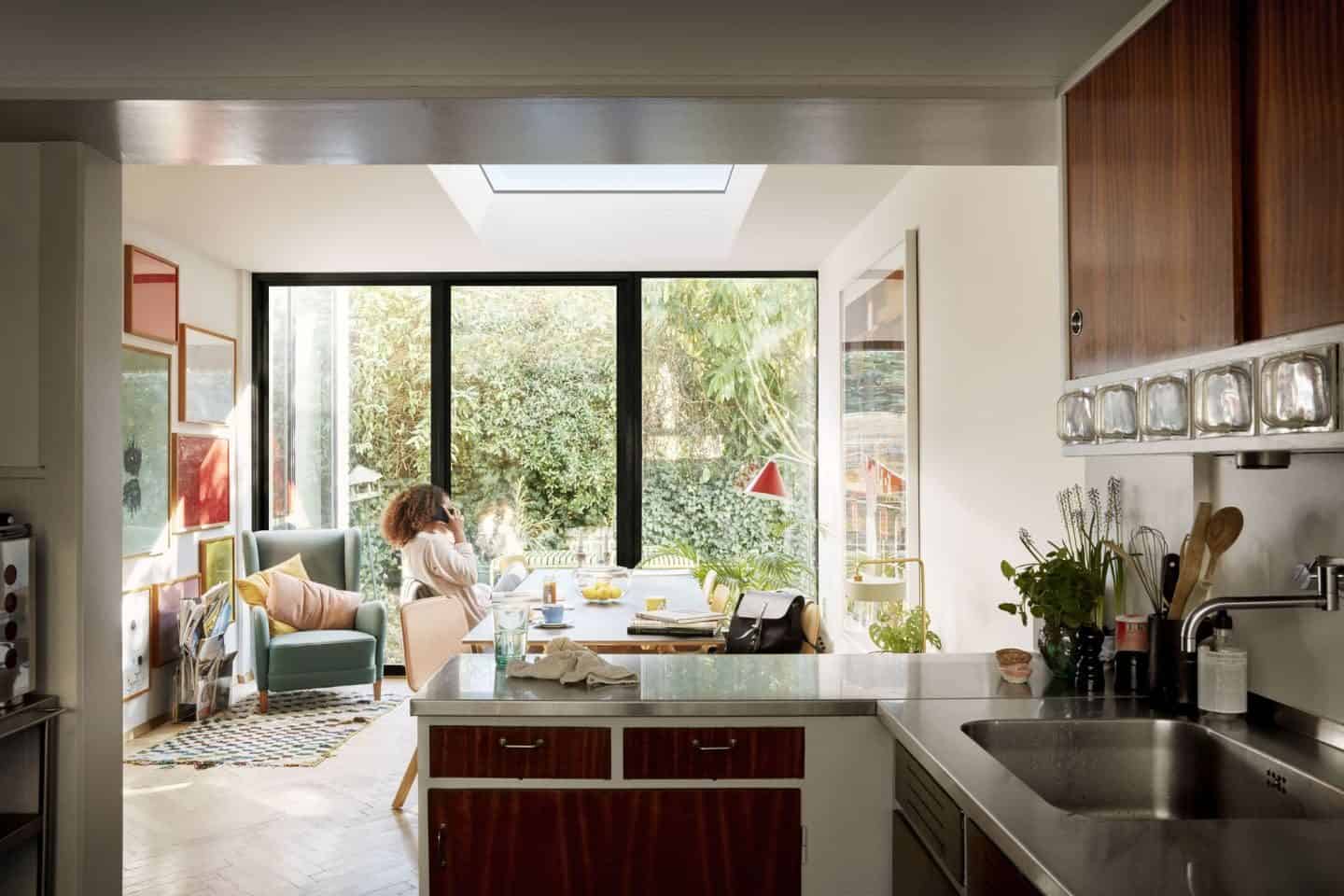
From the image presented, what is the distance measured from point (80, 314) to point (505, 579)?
3541mm

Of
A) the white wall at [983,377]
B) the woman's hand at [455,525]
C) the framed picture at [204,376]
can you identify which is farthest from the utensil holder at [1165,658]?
the framed picture at [204,376]

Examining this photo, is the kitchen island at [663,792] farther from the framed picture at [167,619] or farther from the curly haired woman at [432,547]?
the framed picture at [167,619]

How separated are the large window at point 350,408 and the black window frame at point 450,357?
6cm

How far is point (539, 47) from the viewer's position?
8.61 feet

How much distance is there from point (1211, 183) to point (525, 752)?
1.89 meters

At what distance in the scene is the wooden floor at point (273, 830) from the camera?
150 inches

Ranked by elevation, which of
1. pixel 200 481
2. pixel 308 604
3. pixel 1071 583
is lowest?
pixel 308 604

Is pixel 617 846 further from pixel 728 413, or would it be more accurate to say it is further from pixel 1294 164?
pixel 728 413

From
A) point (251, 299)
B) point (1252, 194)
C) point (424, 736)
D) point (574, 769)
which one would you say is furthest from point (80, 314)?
point (251, 299)


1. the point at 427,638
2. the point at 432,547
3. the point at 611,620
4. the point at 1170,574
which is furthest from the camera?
the point at 432,547

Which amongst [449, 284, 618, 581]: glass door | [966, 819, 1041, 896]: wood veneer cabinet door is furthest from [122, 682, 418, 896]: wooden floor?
[966, 819, 1041, 896]: wood veneer cabinet door

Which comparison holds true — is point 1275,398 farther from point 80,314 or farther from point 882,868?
point 80,314

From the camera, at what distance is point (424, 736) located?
2502 millimetres

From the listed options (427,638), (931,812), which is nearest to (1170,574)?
(931,812)
